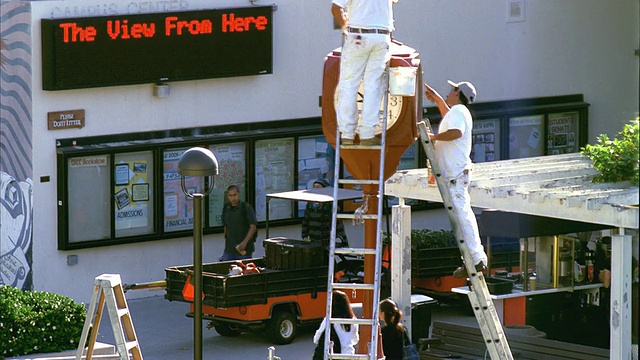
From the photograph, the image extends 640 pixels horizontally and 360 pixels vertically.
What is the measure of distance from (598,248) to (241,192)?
6.84 m

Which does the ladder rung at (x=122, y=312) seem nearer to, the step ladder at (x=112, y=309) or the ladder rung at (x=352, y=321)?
the step ladder at (x=112, y=309)

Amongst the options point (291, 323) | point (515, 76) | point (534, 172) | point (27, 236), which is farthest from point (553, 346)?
point (515, 76)

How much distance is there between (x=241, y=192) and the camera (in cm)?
2445

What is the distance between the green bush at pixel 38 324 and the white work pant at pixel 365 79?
15.4 feet

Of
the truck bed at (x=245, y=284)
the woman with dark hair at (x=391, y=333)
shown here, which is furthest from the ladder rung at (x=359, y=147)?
the truck bed at (x=245, y=284)

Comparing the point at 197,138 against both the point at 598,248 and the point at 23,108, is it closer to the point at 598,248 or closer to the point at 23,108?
the point at 23,108

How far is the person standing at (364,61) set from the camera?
44.0 feet

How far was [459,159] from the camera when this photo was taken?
46.1 feet

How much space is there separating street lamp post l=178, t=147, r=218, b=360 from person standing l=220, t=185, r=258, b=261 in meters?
7.68

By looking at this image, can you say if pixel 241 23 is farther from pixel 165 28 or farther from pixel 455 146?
pixel 455 146

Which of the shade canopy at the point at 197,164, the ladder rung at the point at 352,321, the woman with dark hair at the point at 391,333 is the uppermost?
the shade canopy at the point at 197,164

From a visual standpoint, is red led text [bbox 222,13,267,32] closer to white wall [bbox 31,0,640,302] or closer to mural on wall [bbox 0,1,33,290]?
white wall [bbox 31,0,640,302]

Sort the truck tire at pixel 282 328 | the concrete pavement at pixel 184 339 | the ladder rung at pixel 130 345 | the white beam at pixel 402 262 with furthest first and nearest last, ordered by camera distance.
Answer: the truck tire at pixel 282 328 → the concrete pavement at pixel 184 339 → the white beam at pixel 402 262 → the ladder rung at pixel 130 345

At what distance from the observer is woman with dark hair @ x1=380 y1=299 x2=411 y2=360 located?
48.1 ft
